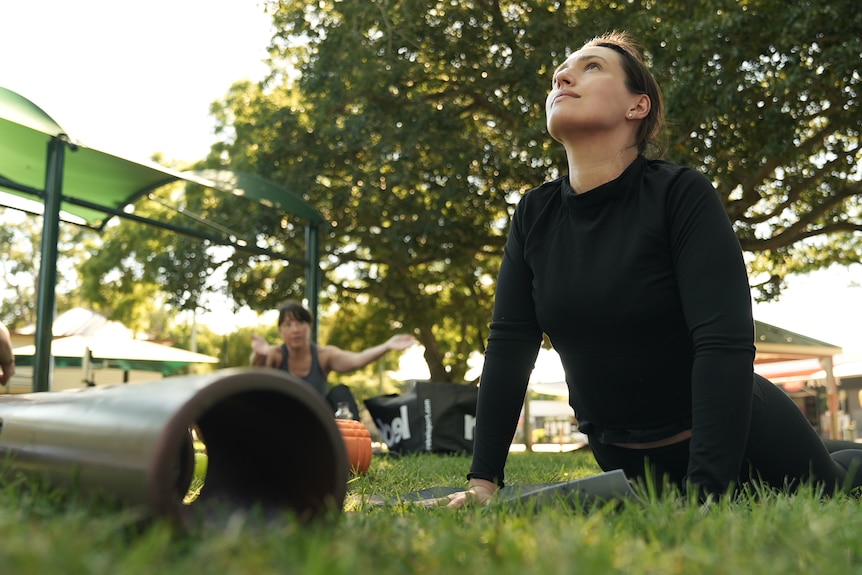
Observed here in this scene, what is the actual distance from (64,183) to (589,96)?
7.86 metres

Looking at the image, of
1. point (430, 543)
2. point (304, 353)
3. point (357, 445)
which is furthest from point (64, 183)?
point (430, 543)

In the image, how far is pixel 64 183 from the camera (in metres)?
9.10

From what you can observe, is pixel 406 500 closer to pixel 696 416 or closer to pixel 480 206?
pixel 696 416

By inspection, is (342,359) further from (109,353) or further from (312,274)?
(109,353)

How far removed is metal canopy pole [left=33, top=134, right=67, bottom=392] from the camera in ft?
22.6

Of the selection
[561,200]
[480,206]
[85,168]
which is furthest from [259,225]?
[561,200]

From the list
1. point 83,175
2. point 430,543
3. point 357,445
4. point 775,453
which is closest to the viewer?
point 430,543

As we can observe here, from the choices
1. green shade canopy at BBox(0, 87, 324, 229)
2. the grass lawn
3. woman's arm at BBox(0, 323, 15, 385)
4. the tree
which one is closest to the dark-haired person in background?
green shade canopy at BBox(0, 87, 324, 229)

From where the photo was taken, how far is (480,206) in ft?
47.1

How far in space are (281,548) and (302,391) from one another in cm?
39

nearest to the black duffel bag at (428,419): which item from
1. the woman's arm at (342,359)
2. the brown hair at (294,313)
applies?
the woman's arm at (342,359)

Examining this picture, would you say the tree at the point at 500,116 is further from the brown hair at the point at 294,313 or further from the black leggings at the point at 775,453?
the black leggings at the point at 775,453

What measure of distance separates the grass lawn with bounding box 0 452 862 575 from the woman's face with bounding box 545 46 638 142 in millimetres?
1367

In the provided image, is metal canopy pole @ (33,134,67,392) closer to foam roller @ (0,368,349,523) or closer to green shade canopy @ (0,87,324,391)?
green shade canopy @ (0,87,324,391)
